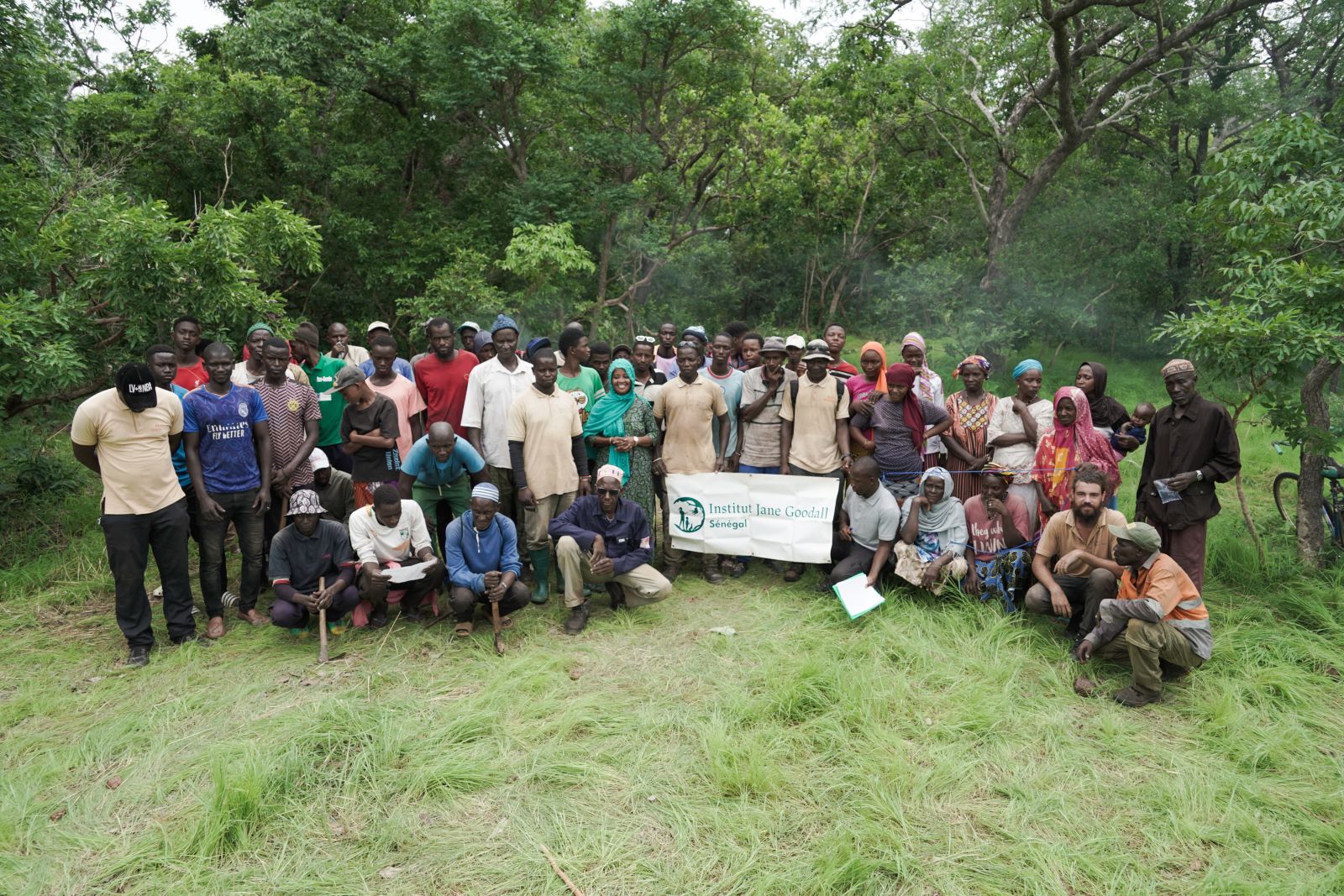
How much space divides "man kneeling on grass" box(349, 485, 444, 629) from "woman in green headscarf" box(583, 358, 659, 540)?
62.9 inches

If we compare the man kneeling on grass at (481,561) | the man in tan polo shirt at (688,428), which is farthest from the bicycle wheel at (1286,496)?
the man kneeling on grass at (481,561)

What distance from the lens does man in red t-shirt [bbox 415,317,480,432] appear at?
22.1 feet

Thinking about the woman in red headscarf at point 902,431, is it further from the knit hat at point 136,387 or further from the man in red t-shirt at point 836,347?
the knit hat at point 136,387

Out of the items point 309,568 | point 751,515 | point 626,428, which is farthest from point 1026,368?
point 309,568

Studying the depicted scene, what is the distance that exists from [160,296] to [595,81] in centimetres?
984

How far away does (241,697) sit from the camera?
4.77 m

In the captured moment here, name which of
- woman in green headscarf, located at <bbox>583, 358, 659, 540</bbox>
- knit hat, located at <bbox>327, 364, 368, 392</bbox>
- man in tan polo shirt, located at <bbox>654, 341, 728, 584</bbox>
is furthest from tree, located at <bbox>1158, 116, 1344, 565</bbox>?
knit hat, located at <bbox>327, 364, 368, 392</bbox>

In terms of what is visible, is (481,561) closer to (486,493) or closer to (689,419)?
(486,493)

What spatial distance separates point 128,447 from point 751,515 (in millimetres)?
4483

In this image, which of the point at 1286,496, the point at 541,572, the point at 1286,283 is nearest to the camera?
the point at 1286,283

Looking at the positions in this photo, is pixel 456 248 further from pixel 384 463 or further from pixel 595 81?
pixel 384 463

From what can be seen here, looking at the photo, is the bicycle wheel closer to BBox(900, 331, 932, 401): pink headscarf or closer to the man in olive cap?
the man in olive cap

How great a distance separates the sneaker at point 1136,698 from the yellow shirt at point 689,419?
337 cm

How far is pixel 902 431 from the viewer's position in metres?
6.41
